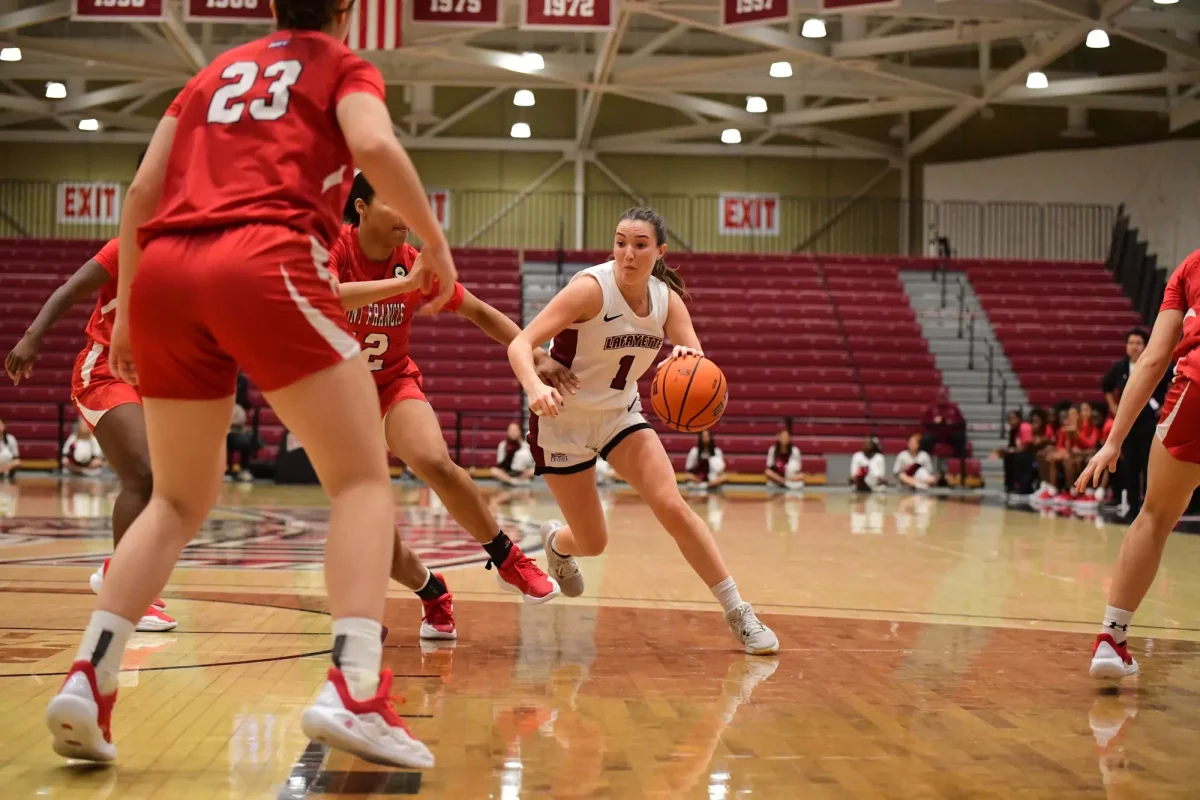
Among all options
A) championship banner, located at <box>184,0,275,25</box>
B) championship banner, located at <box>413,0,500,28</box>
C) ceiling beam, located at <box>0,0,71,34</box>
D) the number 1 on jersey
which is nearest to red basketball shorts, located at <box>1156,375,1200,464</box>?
Answer: the number 1 on jersey

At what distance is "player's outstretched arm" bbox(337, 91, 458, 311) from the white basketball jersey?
7.30 ft

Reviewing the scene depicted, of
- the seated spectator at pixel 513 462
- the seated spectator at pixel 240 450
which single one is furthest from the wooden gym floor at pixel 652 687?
the seated spectator at pixel 513 462

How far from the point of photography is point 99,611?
2.92 meters

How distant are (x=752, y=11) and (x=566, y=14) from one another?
2.17 metres

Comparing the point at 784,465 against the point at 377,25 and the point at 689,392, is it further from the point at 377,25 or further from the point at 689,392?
the point at 689,392

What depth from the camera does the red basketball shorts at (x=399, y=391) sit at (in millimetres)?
4938

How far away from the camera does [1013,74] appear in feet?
74.5

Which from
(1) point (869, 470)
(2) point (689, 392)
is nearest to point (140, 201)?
(2) point (689, 392)

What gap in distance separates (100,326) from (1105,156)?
26.8 m

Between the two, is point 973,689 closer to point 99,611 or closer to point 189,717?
point 189,717

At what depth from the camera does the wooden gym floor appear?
290cm

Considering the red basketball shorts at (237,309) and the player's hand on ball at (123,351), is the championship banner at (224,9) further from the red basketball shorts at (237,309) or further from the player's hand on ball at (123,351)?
the red basketball shorts at (237,309)

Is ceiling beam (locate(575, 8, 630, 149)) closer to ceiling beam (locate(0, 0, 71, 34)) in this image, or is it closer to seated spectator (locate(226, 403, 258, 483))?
seated spectator (locate(226, 403, 258, 483))

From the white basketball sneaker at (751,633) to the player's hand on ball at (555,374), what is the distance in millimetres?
1111
